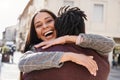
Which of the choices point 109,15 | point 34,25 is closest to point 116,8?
point 109,15

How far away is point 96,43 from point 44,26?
32cm

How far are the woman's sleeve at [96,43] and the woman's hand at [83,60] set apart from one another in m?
0.05

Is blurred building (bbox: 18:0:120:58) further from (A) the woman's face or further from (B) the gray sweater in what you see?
(B) the gray sweater

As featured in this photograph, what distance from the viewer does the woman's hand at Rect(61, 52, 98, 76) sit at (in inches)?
69.0

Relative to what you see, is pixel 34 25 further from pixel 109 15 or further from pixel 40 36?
pixel 109 15

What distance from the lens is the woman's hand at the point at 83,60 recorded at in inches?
69.0

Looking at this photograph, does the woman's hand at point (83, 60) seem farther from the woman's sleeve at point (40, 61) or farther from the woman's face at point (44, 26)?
the woman's face at point (44, 26)

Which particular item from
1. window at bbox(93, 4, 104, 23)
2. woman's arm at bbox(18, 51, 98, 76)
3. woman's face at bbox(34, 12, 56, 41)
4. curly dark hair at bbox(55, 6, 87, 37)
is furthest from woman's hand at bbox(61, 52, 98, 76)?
window at bbox(93, 4, 104, 23)

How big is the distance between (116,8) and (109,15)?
0.89 metres

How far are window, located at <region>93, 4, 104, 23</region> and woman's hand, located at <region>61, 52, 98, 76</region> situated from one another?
3332cm

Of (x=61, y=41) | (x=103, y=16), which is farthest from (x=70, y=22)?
(x=103, y=16)

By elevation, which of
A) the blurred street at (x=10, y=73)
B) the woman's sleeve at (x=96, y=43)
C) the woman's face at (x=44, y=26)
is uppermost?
the woman's face at (x=44, y=26)

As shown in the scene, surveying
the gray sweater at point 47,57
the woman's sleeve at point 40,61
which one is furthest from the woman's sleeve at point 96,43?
the woman's sleeve at point 40,61

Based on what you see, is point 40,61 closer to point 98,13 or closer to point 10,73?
point 10,73
